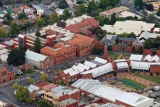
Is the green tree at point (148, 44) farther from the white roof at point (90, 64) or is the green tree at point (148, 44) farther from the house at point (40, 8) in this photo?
the house at point (40, 8)

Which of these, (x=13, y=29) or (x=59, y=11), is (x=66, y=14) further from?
(x=13, y=29)

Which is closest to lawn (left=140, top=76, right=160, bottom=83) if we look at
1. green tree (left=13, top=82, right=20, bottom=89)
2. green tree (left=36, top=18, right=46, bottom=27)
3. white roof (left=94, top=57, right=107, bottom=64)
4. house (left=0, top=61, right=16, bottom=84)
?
white roof (left=94, top=57, right=107, bottom=64)

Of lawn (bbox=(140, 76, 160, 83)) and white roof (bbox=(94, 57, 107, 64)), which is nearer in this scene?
lawn (bbox=(140, 76, 160, 83))

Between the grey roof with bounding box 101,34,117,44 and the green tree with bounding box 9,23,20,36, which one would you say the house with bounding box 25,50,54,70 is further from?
the green tree with bounding box 9,23,20,36

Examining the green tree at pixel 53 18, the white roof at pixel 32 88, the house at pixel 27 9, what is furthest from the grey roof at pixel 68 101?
the house at pixel 27 9

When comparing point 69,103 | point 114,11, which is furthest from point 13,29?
point 69,103

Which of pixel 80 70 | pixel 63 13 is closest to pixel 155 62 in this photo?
pixel 80 70
